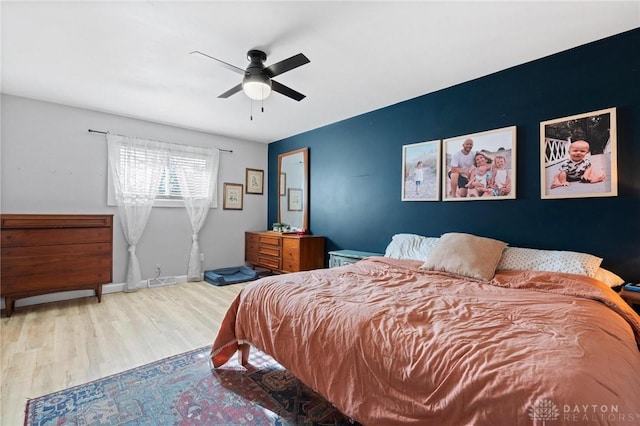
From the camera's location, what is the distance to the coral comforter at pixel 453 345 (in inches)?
35.1

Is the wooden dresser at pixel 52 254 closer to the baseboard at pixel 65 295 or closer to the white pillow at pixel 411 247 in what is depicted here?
the baseboard at pixel 65 295

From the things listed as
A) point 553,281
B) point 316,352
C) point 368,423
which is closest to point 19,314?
point 316,352

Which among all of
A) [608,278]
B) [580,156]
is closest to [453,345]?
[608,278]

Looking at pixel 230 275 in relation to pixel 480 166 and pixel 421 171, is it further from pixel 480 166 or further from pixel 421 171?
pixel 480 166

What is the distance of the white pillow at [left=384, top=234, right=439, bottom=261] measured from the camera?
9.42ft

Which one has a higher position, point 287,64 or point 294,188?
point 287,64

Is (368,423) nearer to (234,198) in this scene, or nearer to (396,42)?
(396,42)

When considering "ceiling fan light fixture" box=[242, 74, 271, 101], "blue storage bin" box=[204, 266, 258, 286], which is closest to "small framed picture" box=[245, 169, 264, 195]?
"blue storage bin" box=[204, 266, 258, 286]

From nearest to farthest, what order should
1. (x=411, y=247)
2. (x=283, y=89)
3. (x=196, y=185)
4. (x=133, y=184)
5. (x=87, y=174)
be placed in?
(x=283, y=89) < (x=411, y=247) < (x=87, y=174) < (x=133, y=184) < (x=196, y=185)

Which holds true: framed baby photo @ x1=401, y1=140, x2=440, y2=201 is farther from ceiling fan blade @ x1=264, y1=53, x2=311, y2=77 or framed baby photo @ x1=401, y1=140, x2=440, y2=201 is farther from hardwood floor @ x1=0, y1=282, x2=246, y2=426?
hardwood floor @ x1=0, y1=282, x2=246, y2=426

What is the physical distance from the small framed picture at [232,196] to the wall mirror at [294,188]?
709 millimetres

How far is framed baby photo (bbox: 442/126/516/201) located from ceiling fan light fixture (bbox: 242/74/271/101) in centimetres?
191

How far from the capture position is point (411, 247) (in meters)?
3.01

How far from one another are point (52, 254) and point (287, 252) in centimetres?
271
